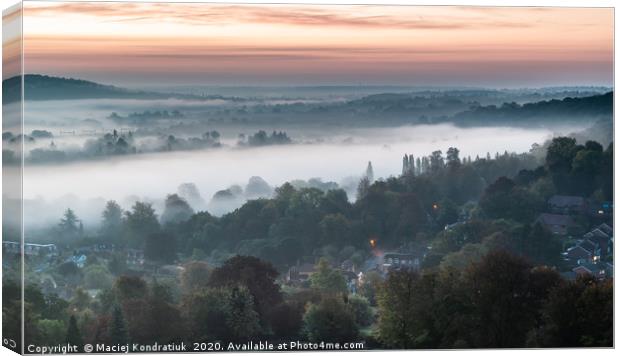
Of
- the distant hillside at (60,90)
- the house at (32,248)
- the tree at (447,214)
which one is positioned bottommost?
the house at (32,248)

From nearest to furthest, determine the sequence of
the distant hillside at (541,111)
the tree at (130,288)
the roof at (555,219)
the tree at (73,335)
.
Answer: the tree at (73,335), the tree at (130,288), the roof at (555,219), the distant hillside at (541,111)

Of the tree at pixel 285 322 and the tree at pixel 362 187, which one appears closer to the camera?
the tree at pixel 285 322

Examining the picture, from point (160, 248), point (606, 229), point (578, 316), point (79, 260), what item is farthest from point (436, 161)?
point (79, 260)

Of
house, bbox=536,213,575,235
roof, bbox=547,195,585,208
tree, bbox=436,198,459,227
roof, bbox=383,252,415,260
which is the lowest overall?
roof, bbox=383,252,415,260

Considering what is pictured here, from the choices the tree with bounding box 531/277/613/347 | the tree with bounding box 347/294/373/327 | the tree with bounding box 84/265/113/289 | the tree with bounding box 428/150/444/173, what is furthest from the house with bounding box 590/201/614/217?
the tree with bounding box 84/265/113/289

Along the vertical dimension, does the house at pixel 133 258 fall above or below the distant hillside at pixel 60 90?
below

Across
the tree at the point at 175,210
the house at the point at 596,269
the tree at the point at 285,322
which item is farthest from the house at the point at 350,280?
the house at the point at 596,269

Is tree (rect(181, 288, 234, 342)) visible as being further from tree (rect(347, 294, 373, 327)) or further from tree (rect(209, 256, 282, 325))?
tree (rect(347, 294, 373, 327))

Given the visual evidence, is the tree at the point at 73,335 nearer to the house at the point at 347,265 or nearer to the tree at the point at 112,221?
the tree at the point at 112,221
